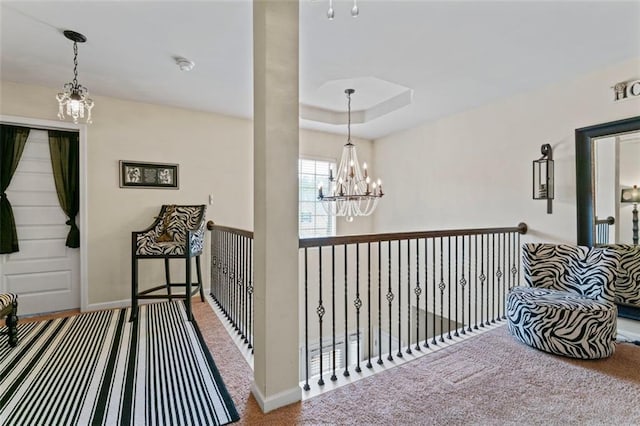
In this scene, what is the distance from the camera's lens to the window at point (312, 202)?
4.96m

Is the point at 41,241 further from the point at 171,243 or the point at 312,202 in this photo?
the point at 312,202

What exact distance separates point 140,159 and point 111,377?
2536 mm

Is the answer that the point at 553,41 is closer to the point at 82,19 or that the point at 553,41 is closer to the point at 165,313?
the point at 82,19

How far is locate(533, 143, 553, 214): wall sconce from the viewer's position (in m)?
3.12

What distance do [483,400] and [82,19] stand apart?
3.61 m

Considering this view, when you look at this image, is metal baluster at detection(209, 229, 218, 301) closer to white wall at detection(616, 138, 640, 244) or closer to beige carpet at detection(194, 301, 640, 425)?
beige carpet at detection(194, 301, 640, 425)

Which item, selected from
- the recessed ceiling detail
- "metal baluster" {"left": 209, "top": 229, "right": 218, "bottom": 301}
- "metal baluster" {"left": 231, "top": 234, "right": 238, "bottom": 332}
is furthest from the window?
"metal baluster" {"left": 231, "top": 234, "right": 238, "bottom": 332}

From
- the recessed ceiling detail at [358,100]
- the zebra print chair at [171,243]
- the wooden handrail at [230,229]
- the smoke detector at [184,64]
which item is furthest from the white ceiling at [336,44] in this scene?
the wooden handrail at [230,229]

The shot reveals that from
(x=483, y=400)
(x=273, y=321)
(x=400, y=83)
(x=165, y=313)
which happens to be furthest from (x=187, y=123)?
(x=483, y=400)

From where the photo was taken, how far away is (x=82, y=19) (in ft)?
6.92

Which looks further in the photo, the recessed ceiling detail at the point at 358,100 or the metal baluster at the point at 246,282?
the recessed ceiling detail at the point at 358,100

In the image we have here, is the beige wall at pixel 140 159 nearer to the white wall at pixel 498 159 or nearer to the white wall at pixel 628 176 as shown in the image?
the white wall at pixel 498 159

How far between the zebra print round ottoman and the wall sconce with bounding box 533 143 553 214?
1136mm

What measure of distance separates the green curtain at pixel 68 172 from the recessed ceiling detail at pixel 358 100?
273 cm
